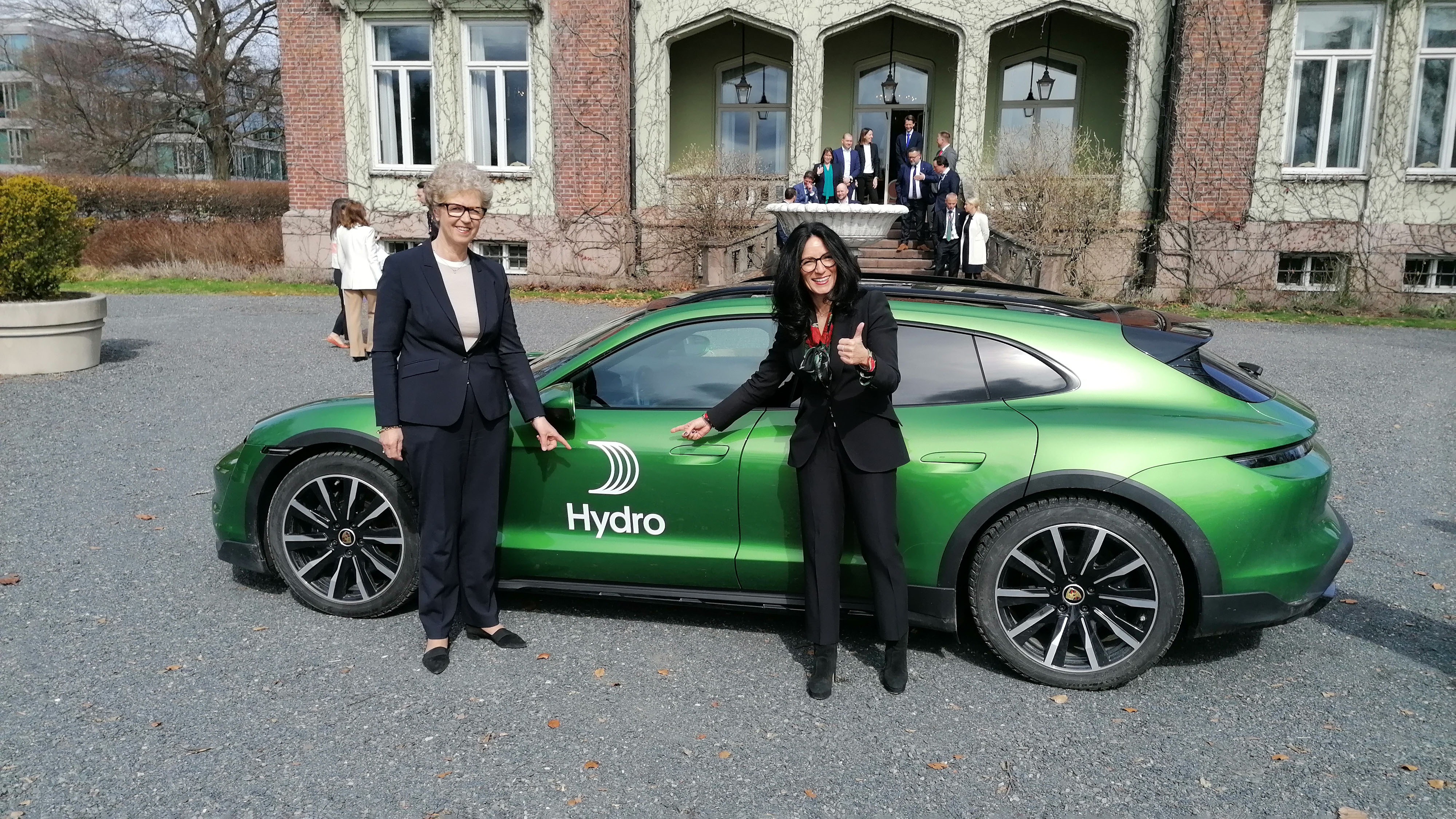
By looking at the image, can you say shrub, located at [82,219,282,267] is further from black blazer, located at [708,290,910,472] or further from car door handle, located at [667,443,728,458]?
black blazer, located at [708,290,910,472]

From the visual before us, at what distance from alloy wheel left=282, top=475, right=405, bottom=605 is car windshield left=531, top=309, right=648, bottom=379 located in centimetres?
90

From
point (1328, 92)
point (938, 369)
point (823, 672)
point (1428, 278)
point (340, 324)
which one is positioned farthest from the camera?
point (1328, 92)

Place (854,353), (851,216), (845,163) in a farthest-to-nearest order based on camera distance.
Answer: (845,163) < (851,216) < (854,353)

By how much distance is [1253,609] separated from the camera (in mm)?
3904

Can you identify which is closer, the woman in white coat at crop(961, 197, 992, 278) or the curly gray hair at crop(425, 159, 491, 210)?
the curly gray hair at crop(425, 159, 491, 210)

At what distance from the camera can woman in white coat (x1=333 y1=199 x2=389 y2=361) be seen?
1148 cm

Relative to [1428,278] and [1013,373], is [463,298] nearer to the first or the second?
[1013,373]

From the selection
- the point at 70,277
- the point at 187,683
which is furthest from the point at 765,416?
the point at 70,277

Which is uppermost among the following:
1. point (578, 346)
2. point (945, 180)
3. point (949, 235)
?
point (945, 180)

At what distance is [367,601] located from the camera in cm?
463

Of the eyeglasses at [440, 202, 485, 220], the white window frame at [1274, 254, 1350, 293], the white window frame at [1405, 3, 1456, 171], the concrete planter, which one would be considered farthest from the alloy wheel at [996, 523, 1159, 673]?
the white window frame at [1405, 3, 1456, 171]

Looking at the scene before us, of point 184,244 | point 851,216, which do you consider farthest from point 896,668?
point 184,244

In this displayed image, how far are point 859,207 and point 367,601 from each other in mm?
11410

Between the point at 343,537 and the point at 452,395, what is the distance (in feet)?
3.28
